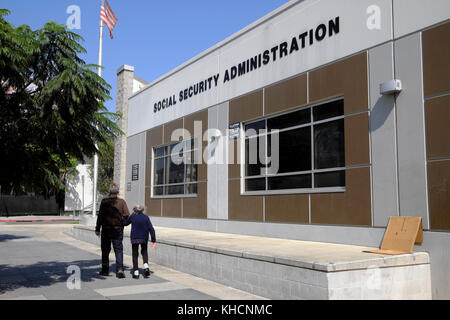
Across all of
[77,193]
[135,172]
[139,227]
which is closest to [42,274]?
[139,227]

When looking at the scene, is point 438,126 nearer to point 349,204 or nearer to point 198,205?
point 349,204

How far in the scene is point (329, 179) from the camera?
34.5ft

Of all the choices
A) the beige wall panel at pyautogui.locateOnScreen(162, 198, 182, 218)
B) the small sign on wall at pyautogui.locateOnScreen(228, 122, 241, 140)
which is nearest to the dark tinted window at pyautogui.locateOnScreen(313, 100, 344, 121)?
the small sign on wall at pyautogui.locateOnScreen(228, 122, 241, 140)

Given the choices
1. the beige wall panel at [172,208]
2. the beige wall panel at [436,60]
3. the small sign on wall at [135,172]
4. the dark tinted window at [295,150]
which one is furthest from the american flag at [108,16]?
the beige wall panel at [436,60]

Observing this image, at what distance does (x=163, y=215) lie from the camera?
1789 cm

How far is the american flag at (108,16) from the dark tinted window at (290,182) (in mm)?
18355

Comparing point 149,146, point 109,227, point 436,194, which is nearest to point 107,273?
point 109,227

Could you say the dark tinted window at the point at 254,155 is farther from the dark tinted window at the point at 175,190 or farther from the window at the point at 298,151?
the dark tinted window at the point at 175,190

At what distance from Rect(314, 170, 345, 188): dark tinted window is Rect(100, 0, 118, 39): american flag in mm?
19838

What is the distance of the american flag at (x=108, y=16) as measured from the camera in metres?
26.1

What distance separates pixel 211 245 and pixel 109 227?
7.57ft

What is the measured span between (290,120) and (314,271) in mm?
5854

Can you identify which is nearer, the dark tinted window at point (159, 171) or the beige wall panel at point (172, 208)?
the beige wall panel at point (172, 208)

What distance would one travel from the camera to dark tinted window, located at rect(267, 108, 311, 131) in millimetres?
11414
